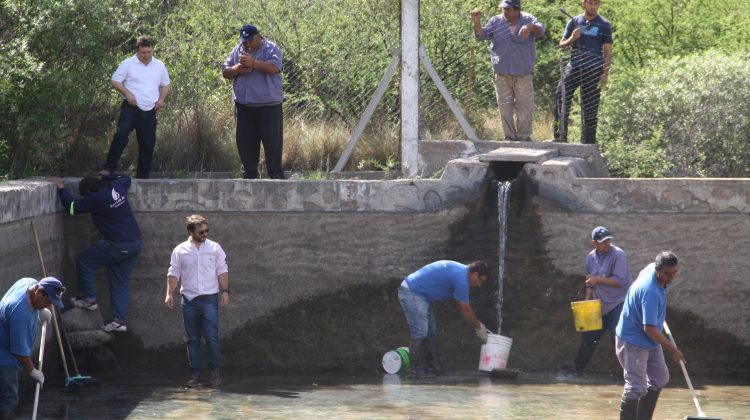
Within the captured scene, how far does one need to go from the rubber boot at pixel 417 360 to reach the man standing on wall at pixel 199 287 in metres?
2.10

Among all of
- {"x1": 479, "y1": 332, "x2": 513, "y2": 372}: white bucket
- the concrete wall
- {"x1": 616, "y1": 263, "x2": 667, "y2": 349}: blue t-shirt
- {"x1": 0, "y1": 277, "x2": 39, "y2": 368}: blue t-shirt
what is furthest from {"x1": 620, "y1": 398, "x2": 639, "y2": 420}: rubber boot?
{"x1": 0, "y1": 277, "x2": 39, "y2": 368}: blue t-shirt

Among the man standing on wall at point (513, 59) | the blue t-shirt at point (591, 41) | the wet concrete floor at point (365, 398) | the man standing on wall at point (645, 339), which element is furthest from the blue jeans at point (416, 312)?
the blue t-shirt at point (591, 41)

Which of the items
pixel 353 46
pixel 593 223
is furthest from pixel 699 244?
pixel 353 46

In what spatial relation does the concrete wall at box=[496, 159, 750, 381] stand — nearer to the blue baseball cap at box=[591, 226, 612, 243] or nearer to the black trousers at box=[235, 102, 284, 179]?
the blue baseball cap at box=[591, 226, 612, 243]

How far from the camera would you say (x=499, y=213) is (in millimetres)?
13922

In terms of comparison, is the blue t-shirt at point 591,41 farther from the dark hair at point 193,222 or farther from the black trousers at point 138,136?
the dark hair at point 193,222

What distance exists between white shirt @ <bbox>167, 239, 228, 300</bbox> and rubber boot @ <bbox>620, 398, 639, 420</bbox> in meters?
4.53

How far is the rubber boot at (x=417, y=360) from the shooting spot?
43.7ft

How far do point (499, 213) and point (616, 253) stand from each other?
1558 millimetres

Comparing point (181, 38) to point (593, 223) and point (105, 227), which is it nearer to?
point (105, 227)

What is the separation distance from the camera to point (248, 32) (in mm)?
14250

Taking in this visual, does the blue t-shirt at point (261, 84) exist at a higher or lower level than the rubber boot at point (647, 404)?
higher

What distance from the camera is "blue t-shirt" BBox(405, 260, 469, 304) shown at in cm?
1287

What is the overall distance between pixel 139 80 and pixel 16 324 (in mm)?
4968
